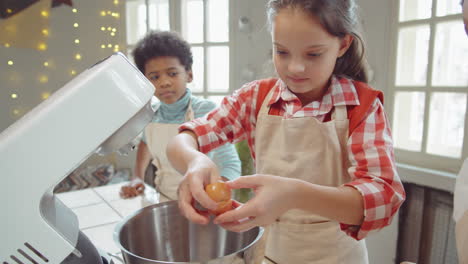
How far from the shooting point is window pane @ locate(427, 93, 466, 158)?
5.43 ft

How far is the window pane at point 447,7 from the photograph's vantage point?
160 centimetres

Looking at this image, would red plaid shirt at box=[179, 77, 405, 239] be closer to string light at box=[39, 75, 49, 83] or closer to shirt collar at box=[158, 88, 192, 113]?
shirt collar at box=[158, 88, 192, 113]

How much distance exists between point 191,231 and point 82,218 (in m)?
0.57

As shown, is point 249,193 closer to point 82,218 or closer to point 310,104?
point 82,218

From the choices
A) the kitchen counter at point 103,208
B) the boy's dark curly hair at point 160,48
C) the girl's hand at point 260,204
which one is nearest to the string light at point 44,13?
the boy's dark curly hair at point 160,48

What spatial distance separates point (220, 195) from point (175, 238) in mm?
238

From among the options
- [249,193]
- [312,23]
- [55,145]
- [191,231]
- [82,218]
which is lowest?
[249,193]

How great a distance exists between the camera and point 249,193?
64.0 inches

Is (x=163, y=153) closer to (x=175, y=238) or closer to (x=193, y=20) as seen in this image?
(x=175, y=238)

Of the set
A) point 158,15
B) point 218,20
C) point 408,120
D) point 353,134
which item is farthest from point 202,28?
point 353,134

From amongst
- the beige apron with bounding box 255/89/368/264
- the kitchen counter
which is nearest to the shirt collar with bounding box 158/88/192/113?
the kitchen counter

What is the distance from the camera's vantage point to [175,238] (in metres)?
0.74

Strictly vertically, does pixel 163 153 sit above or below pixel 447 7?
below

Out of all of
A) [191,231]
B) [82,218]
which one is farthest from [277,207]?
[82,218]
